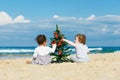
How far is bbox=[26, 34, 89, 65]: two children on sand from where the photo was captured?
15281mm

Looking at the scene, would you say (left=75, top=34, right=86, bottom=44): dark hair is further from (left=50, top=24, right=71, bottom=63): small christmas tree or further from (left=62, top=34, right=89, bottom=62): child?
(left=50, top=24, right=71, bottom=63): small christmas tree

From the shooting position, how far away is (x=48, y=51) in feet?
50.9

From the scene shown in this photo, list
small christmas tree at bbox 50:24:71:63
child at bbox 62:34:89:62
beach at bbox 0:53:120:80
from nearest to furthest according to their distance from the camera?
beach at bbox 0:53:120:80 → child at bbox 62:34:89:62 → small christmas tree at bbox 50:24:71:63

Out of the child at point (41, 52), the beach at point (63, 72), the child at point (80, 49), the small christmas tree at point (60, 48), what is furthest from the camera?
the small christmas tree at point (60, 48)

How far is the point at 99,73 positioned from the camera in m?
12.8

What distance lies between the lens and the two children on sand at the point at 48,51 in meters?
15.3

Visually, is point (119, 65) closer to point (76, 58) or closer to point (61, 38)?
point (76, 58)

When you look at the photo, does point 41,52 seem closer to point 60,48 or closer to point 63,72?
point 60,48

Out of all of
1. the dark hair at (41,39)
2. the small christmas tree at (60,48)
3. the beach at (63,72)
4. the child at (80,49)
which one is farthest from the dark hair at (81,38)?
the beach at (63,72)

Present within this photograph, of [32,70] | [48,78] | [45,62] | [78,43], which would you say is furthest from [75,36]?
[48,78]

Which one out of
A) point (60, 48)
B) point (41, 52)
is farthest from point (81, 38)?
point (41, 52)

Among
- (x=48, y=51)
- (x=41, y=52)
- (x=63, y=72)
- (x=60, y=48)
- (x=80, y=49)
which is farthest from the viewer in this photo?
(x=60, y=48)

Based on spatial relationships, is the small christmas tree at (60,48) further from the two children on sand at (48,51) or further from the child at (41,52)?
the child at (41,52)

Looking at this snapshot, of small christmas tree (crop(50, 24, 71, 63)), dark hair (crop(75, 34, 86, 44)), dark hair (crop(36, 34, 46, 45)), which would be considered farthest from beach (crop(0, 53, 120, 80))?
small christmas tree (crop(50, 24, 71, 63))
